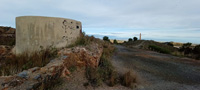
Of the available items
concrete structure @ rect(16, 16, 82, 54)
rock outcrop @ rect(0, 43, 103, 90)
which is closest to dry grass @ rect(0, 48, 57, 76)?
rock outcrop @ rect(0, 43, 103, 90)

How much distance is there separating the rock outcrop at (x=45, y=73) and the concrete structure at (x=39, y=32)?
40.7 inches

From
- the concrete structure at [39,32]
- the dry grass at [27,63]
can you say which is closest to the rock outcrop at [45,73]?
the dry grass at [27,63]

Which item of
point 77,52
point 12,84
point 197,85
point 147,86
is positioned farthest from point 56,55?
point 197,85

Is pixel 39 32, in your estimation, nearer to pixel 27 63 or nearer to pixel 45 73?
pixel 27 63

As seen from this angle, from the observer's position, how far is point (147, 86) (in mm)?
3295

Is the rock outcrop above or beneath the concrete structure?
beneath

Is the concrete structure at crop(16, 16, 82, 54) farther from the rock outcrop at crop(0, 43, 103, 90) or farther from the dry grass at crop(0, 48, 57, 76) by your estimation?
the rock outcrop at crop(0, 43, 103, 90)

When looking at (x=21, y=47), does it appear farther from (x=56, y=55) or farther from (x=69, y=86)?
(x=69, y=86)

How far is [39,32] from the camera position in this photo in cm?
462

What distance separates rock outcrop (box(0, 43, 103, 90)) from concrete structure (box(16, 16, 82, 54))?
1.03 metres

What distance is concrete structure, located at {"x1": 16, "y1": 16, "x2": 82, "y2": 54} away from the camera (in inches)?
182

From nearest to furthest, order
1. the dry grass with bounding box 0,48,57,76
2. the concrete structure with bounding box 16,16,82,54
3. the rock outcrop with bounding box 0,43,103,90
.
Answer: the rock outcrop with bounding box 0,43,103,90, the dry grass with bounding box 0,48,57,76, the concrete structure with bounding box 16,16,82,54

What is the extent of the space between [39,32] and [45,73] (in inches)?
94.9

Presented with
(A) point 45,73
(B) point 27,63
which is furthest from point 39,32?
(A) point 45,73
